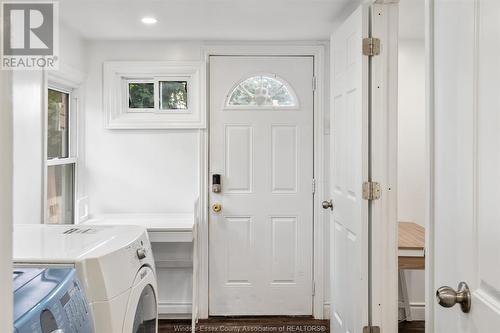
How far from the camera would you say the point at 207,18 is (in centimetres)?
284

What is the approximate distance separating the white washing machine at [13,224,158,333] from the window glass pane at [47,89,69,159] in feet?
3.95

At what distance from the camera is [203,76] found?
339 centimetres

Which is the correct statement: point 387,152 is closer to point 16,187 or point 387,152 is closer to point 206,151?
point 206,151

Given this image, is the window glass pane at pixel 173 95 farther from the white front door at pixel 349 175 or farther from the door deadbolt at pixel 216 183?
the white front door at pixel 349 175

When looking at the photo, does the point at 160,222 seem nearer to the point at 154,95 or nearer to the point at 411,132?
the point at 154,95

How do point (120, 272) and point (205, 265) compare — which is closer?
point (120, 272)

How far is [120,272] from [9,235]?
1.01m

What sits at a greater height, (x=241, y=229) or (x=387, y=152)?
(x=387, y=152)

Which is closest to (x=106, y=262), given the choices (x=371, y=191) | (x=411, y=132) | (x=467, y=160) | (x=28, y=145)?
(x=467, y=160)

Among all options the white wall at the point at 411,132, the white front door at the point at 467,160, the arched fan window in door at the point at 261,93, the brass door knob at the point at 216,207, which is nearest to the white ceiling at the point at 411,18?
the white wall at the point at 411,132

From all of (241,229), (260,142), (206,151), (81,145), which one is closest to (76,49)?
(81,145)

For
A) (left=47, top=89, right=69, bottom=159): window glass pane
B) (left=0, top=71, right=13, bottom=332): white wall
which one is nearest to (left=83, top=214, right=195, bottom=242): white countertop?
(left=47, top=89, right=69, bottom=159): window glass pane

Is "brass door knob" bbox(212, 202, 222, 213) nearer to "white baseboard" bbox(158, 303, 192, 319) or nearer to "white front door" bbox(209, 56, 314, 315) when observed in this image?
"white front door" bbox(209, 56, 314, 315)

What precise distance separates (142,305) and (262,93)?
82.2 inches
